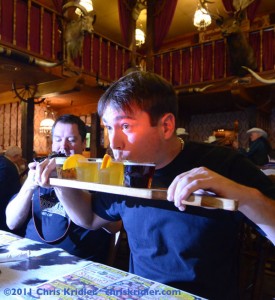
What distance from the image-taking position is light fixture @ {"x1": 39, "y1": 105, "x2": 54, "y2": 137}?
→ 278 inches

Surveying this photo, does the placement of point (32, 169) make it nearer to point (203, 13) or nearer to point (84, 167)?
point (84, 167)

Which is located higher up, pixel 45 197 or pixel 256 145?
pixel 256 145

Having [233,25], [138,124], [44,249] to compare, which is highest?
[233,25]

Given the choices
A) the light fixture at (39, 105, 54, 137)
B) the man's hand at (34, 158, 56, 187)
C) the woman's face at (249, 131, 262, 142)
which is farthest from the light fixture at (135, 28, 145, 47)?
the man's hand at (34, 158, 56, 187)

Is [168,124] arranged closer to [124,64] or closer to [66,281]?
[66,281]

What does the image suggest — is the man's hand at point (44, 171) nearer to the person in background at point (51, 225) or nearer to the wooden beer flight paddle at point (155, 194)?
the wooden beer flight paddle at point (155, 194)

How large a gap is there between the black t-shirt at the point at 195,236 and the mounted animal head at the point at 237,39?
200 inches

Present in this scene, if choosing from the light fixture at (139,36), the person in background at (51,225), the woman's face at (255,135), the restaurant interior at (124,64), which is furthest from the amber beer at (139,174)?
the light fixture at (139,36)

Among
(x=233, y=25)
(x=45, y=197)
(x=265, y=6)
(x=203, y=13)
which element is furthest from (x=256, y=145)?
(x=45, y=197)

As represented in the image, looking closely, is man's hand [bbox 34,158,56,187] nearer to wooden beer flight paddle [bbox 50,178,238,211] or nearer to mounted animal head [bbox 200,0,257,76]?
wooden beer flight paddle [bbox 50,178,238,211]

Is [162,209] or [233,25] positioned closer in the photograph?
[162,209]

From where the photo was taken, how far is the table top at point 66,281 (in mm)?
890

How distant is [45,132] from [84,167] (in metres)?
7.10

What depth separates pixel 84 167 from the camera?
1123 millimetres
